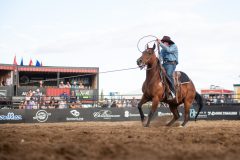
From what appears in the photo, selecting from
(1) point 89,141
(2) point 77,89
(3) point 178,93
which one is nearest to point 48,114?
(2) point 77,89

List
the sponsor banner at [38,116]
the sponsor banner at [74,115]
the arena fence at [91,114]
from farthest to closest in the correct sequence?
the sponsor banner at [74,115]
the sponsor banner at [38,116]
the arena fence at [91,114]

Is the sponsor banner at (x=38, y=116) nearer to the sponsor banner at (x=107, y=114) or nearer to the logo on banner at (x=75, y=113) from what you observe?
the logo on banner at (x=75, y=113)

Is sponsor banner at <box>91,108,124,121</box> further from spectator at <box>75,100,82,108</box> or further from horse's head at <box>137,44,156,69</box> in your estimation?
horse's head at <box>137,44,156,69</box>

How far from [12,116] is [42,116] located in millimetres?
1420

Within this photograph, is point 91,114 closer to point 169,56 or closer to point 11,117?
point 11,117

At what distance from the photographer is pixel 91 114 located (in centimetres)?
2064

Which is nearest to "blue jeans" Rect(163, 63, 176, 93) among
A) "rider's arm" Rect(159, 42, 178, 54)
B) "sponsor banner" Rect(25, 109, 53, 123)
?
"rider's arm" Rect(159, 42, 178, 54)

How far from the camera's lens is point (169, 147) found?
17.5 ft

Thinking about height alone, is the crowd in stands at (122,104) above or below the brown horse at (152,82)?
below

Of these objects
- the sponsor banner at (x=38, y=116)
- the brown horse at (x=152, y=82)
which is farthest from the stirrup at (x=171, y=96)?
the sponsor banner at (x=38, y=116)

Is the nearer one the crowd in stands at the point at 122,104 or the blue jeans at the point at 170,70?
the blue jeans at the point at 170,70

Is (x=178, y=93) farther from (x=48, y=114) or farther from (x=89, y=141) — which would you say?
(x=48, y=114)

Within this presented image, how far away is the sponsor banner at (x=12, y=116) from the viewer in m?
19.1

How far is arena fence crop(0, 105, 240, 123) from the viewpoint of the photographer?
19.5 meters
